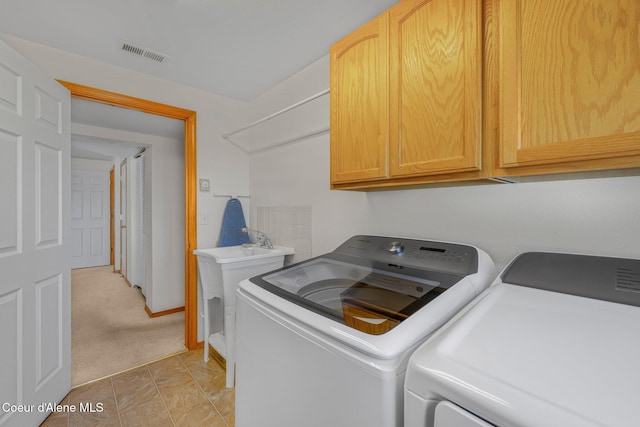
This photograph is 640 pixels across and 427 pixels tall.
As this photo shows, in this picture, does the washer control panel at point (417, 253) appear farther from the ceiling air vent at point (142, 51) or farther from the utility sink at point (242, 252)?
the ceiling air vent at point (142, 51)

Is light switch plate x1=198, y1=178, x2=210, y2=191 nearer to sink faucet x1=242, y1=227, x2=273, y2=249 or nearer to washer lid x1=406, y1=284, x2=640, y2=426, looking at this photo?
sink faucet x1=242, y1=227, x2=273, y2=249

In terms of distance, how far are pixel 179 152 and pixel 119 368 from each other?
2.37 m

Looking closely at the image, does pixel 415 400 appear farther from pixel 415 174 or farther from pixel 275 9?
pixel 275 9

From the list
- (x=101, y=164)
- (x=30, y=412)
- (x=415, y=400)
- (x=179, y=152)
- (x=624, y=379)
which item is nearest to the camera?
(x=624, y=379)

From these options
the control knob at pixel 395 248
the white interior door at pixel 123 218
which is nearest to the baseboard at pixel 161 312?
the white interior door at pixel 123 218

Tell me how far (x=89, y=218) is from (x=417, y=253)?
7.00 m

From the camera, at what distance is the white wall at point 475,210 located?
0.95 metres

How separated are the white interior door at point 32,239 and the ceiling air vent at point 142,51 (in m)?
0.49

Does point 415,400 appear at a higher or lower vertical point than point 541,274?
lower

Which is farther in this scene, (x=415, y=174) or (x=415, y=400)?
(x=415, y=174)

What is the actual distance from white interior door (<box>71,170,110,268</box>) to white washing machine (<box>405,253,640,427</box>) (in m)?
7.23

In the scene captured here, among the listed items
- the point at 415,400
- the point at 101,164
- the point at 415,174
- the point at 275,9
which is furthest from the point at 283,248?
the point at 101,164

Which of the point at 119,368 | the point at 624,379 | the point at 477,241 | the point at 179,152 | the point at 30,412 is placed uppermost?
the point at 179,152

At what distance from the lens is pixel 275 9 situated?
4.99ft
